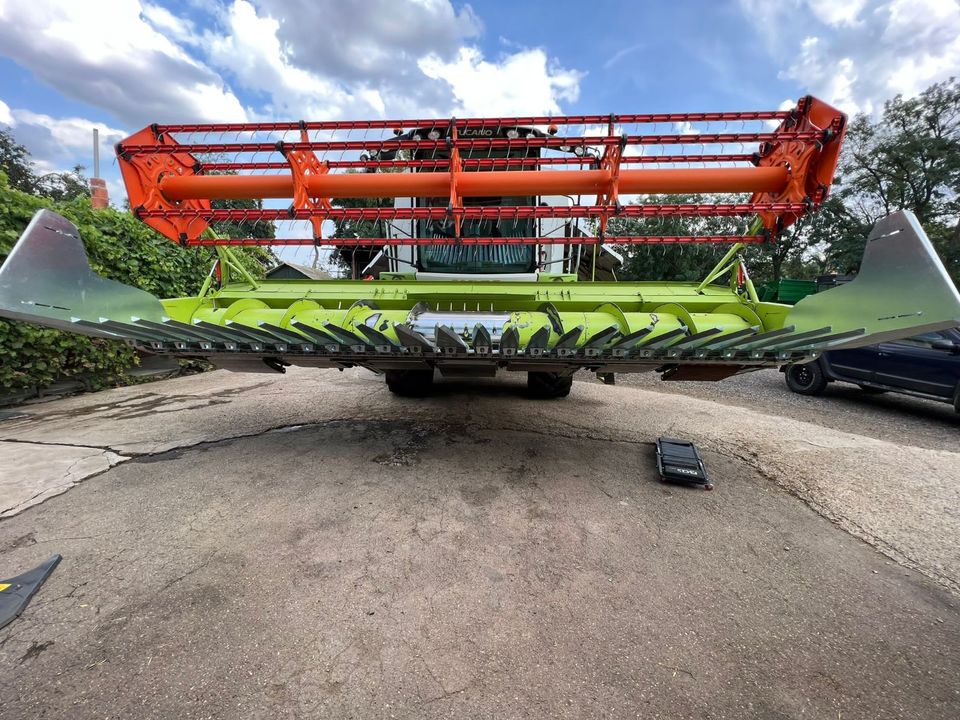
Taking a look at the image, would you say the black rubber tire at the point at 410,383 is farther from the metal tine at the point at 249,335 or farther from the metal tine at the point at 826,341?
the metal tine at the point at 826,341

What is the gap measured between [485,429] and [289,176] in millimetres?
2779

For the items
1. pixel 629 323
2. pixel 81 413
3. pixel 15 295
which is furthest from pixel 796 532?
pixel 81 413

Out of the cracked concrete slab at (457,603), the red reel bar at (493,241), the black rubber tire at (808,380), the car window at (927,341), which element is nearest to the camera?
the cracked concrete slab at (457,603)

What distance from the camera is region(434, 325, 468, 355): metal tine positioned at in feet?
8.39

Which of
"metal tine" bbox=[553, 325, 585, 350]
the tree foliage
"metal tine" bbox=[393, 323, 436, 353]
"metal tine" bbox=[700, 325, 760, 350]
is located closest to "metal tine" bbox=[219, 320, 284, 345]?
"metal tine" bbox=[393, 323, 436, 353]

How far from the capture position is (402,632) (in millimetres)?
1722

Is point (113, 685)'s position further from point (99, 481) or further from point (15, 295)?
point (15, 295)

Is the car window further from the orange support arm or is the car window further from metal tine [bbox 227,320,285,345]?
metal tine [bbox 227,320,285,345]

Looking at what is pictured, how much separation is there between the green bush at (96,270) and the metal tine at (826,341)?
582cm

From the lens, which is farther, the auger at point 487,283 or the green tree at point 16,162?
the green tree at point 16,162

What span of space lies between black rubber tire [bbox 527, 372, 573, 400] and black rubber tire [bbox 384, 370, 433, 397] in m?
1.30

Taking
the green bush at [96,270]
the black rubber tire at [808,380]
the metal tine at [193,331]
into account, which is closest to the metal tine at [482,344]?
the metal tine at [193,331]

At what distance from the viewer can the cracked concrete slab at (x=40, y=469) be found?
9.16 feet

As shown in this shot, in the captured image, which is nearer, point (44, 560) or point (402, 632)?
point (402, 632)
